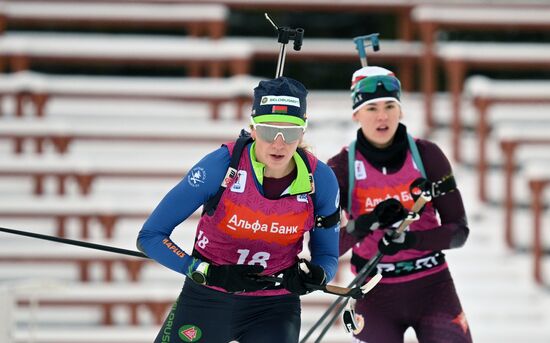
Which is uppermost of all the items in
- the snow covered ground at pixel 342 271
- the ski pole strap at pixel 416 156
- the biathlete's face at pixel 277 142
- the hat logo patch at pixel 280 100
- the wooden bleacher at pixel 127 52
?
the wooden bleacher at pixel 127 52

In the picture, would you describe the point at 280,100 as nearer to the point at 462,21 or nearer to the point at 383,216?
the point at 383,216

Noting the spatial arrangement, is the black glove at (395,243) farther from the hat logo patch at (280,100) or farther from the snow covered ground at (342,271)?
the snow covered ground at (342,271)

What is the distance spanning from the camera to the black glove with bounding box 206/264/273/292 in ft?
12.8

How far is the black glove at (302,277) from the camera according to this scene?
397 centimetres

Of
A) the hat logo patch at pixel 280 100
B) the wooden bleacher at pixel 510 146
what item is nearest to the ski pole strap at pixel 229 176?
the hat logo patch at pixel 280 100

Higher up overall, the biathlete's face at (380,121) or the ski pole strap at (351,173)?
the biathlete's face at (380,121)

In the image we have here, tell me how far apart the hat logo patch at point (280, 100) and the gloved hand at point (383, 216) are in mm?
669

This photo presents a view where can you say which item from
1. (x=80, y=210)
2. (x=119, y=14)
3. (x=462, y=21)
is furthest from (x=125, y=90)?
(x=462, y=21)

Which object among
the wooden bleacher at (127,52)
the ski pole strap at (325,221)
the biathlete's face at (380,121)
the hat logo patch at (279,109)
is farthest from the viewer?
the wooden bleacher at (127,52)

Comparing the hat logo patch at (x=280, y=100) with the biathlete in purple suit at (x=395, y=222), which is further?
the biathlete in purple suit at (x=395, y=222)

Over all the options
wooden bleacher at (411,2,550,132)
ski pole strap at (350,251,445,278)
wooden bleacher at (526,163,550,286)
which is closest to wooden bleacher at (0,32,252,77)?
wooden bleacher at (411,2,550,132)

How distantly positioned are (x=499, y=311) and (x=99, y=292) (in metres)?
2.72

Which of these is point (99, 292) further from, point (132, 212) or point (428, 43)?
point (428, 43)

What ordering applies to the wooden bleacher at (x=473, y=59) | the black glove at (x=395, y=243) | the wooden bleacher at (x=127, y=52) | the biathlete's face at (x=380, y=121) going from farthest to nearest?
the wooden bleacher at (x=127, y=52) → the wooden bleacher at (x=473, y=59) → the biathlete's face at (x=380, y=121) → the black glove at (x=395, y=243)
